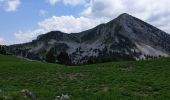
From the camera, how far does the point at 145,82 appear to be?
1353 inches

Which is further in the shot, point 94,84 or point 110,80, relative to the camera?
point 110,80

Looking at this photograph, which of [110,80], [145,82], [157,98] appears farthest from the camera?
[110,80]

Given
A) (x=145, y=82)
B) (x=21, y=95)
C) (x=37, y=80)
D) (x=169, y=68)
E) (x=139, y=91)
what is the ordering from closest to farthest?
(x=21, y=95), (x=139, y=91), (x=145, y=82), (x=37, y=80), (x=169, y=68)

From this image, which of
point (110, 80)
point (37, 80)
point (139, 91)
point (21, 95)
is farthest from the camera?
point (37, 80)

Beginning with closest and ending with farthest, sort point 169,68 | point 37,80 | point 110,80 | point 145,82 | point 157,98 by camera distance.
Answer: point 157,98, point 145,82, point 110,80, point 37,80, point 169,68

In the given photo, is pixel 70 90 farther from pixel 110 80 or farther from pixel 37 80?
pixel 37 80

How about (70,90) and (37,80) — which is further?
(37,80)

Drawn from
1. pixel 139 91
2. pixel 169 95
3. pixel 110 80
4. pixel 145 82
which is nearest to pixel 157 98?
pixel 169 95

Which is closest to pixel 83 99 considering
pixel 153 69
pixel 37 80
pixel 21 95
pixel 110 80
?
pixel 21 95

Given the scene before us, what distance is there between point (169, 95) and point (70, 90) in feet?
28.6

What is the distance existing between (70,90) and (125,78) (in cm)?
788

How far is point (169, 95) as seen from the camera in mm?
26938

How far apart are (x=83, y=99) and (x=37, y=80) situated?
14.6 meters

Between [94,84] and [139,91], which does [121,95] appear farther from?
[94,84]
